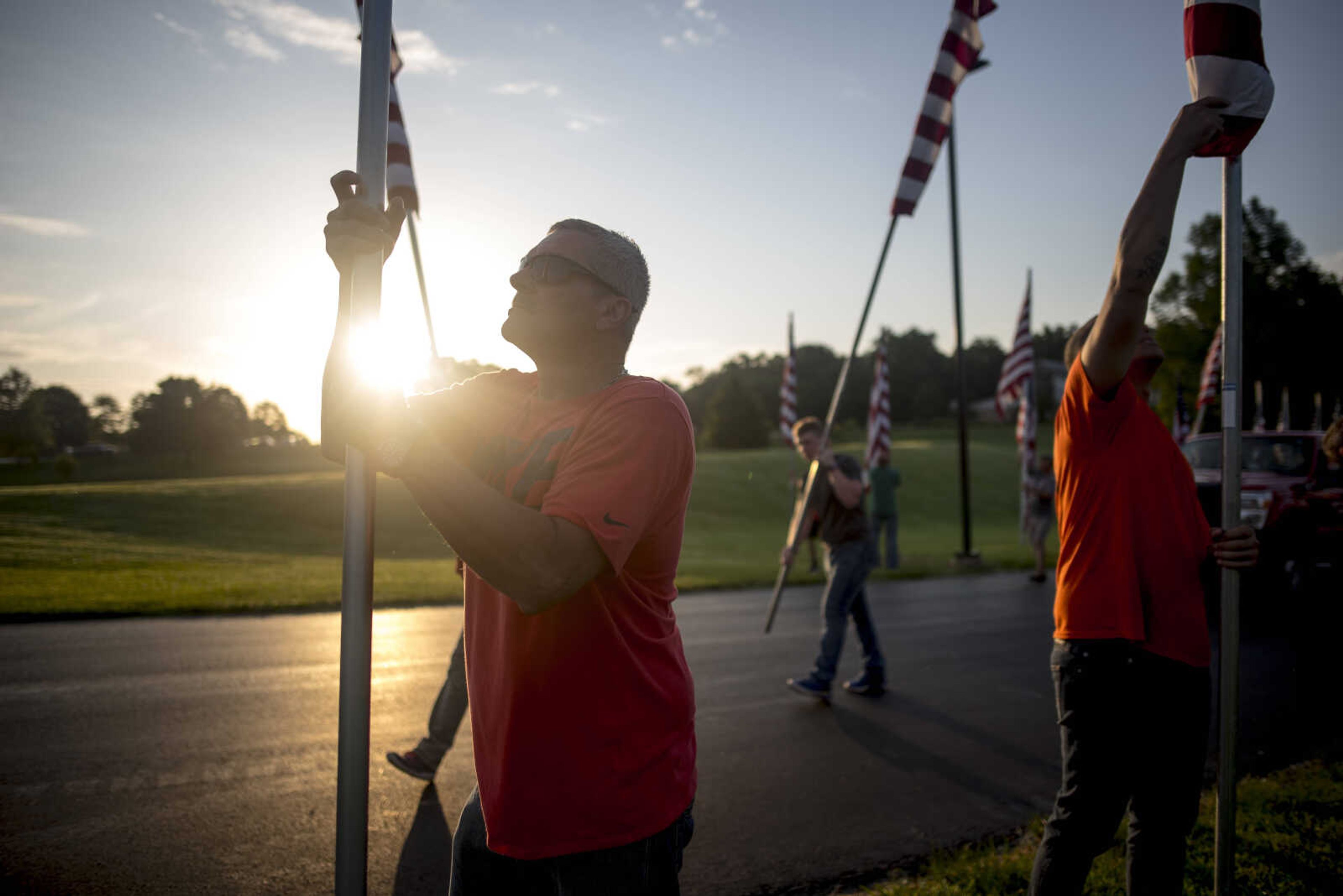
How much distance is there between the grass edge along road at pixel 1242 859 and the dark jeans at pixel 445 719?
2224 millimetres

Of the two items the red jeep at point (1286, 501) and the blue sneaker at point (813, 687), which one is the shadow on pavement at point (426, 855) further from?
the red jeep at point (1286, 501)

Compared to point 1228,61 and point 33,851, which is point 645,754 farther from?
point 33,851

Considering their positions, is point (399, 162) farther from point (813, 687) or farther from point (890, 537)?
point (890, 537)

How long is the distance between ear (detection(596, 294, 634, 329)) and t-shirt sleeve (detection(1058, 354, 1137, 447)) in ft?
4.53

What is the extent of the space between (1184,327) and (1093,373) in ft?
203

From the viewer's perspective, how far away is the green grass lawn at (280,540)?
11398 millimetres

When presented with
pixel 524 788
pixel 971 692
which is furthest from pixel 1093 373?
pixel 971 692

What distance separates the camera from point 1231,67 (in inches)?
98.6

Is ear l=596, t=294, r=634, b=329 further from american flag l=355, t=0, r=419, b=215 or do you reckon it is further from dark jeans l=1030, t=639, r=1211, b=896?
american flag l=355, t=0, r=419, b=215

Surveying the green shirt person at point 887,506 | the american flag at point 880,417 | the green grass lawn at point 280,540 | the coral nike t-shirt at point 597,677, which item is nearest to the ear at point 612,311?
the coral nike t-shirt at point 597,677

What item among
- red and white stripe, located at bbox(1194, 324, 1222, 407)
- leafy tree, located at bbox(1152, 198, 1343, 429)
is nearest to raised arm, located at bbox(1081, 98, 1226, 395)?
red and white stripe, located at bbox(1194, 324, 1222, 407)

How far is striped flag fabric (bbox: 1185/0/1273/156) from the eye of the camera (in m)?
2.49

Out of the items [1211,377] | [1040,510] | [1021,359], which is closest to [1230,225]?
[1040,510]

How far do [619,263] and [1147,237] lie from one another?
1.38 metres
